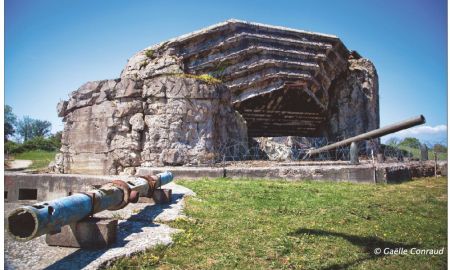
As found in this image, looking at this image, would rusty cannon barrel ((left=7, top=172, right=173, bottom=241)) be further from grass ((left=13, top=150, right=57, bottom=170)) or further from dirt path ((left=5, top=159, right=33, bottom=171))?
grass ((left=13, top=150, right=57, bottom=170))

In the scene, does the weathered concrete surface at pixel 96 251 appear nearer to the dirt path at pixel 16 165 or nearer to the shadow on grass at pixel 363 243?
the shadow on grass at pixel 363 243

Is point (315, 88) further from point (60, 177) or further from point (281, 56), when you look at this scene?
point (60, 177)

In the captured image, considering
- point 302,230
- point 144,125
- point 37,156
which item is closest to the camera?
point 302,230

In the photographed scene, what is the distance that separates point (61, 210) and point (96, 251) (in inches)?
23.1

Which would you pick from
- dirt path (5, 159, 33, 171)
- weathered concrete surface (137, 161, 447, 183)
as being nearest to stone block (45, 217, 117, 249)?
weathered concrete surface (137, 161, 447, 183)

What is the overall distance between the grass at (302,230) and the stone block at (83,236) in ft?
1.46

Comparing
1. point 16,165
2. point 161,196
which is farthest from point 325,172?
point 16,165

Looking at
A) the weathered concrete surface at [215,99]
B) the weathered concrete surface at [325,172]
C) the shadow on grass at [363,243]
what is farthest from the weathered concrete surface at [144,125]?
the shadow on grass at [363,243]

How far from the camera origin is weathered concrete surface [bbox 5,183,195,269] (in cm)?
296

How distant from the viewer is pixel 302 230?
14.0 feet

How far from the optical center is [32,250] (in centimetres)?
329

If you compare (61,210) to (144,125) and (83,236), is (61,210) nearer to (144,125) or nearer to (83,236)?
(83,236)

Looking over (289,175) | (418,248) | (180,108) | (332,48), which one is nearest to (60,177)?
(180,108)

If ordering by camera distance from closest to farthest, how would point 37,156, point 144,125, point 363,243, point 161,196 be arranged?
point 363,243
point 161,196
point 144,125
point 37,156
